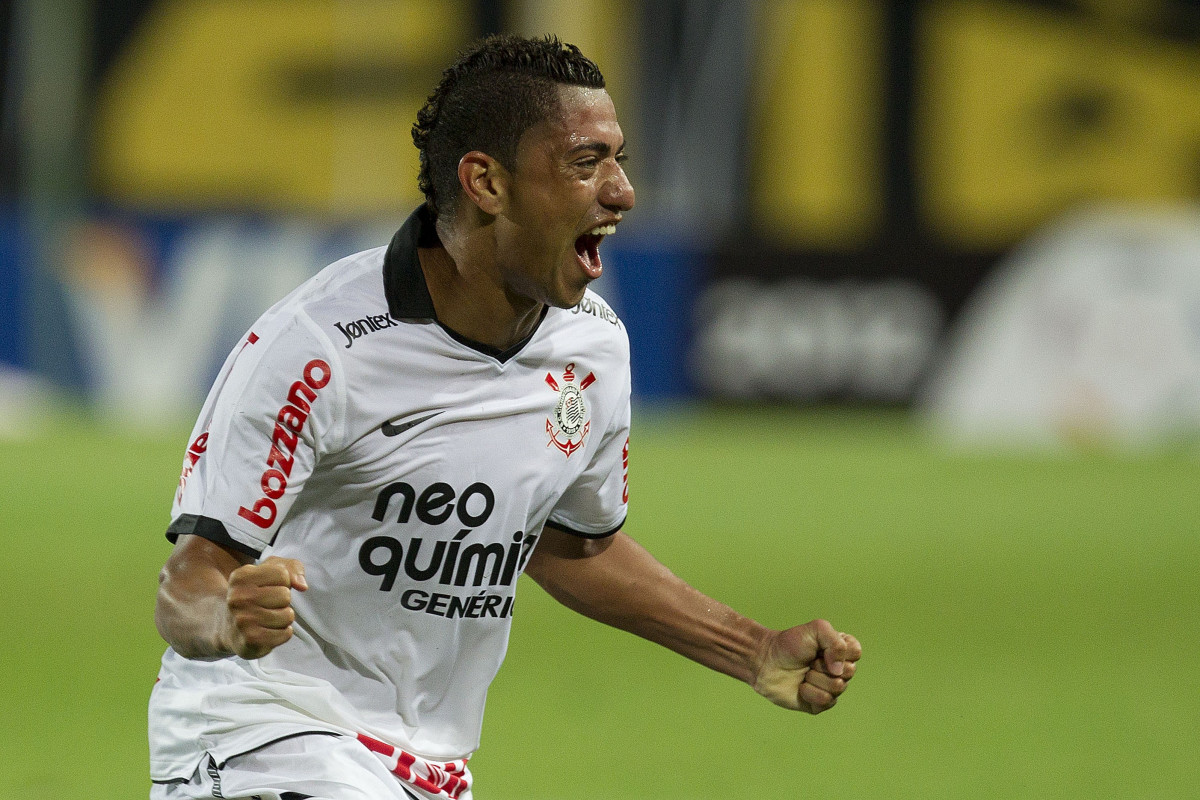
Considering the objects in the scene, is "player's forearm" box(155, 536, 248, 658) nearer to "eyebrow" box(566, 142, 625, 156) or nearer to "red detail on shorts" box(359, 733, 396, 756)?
"red detail on shorts" box(359, 733, 396, 756)

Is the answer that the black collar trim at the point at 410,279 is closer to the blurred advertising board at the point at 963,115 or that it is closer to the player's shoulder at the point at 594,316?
the player's shoulder at the point at 594,316

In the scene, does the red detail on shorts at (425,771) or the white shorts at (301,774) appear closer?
the white shorts at (301,774)

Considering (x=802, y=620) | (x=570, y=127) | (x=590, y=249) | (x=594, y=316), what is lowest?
(x=802, y=620)

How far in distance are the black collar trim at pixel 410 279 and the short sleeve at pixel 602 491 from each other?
1.35 feet

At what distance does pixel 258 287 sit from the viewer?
54.9 ft

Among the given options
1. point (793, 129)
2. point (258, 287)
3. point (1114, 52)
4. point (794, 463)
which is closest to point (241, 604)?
point (794, 463)

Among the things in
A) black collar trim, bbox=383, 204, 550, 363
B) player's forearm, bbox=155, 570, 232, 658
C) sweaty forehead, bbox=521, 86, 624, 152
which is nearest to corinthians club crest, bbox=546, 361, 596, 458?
black collar trim, bbox=383, 204, 550, 363

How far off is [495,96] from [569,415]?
2.28ft

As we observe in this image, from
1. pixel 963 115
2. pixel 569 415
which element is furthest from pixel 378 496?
pixel 963 115

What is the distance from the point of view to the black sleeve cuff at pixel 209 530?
3.12m

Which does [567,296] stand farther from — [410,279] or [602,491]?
[602,491]

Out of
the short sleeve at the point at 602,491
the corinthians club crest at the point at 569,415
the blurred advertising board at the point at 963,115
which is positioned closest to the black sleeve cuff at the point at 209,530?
the corinthians club crest at the point at 569,415

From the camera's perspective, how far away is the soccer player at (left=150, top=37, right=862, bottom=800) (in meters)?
3.25

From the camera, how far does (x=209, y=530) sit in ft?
10.2
